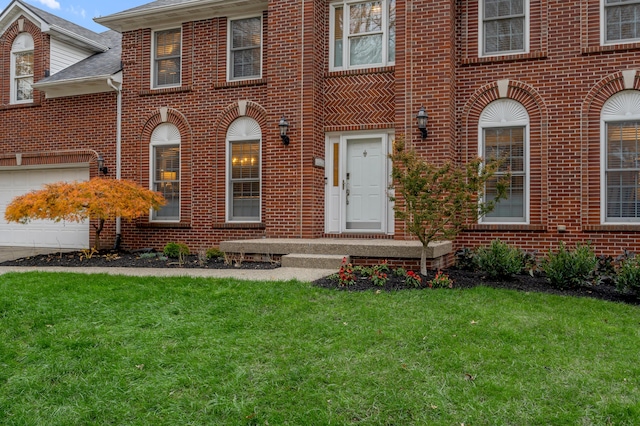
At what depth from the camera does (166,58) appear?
12.0 metres

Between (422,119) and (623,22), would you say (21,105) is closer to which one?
(422,119)

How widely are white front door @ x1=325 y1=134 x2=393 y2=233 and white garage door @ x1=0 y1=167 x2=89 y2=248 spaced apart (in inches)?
261

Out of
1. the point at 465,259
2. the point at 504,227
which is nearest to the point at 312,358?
the point at 465,259

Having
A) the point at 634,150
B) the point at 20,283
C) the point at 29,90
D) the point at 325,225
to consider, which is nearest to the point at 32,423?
the point at 20,283

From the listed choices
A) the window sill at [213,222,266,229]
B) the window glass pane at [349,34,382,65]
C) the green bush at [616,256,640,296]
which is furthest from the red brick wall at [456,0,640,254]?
the window sill at [213,222,266,229]

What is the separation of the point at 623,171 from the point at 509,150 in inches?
76.3

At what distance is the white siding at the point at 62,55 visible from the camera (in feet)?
44.5

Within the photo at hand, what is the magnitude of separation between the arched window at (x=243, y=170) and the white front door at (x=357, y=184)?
1627mm

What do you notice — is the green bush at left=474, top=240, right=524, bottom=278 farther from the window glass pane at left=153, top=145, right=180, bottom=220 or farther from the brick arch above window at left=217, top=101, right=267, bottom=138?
the window glass pane at left=153, top=145, right=180, bottom=220

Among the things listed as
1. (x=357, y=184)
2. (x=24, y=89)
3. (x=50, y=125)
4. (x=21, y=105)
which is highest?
(x=24, y=89)

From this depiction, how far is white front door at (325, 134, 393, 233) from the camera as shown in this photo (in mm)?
10312

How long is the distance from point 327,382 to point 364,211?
672 cm

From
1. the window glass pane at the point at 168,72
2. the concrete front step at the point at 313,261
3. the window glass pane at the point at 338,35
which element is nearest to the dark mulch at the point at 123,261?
the concrete front step at the point at 313,261

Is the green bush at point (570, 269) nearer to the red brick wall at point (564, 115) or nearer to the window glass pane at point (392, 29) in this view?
the red brick wall at point (564, 115)
